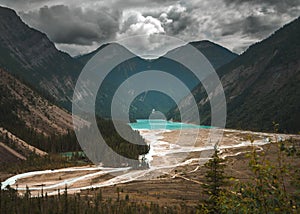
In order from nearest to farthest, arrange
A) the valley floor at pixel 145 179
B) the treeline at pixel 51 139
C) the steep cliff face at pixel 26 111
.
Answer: the valley floor at pixel 145 179 < the treeline at pixel 51 139 < the steep cliff face at pixel 26 111

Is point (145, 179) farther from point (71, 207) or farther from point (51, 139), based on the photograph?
point (51, 139)

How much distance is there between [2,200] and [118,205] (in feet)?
64.5

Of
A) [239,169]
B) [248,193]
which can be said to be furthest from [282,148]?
[239,169]

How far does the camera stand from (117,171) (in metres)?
94.8

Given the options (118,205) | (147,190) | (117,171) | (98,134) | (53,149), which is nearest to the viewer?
(118,205)

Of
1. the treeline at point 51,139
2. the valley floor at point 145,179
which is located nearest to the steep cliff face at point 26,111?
the treeline at point 51,139

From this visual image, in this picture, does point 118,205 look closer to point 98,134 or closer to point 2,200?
point 2,200

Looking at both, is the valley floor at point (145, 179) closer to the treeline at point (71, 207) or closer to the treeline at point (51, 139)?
the treeline at point (71, 207)

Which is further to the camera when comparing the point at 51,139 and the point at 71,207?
the point at 51,139

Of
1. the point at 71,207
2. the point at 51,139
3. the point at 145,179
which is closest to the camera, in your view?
the point at 71,207

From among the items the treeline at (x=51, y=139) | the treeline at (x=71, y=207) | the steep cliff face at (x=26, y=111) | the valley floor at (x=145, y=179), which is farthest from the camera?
the steep cliff face at (x=26, y=111)

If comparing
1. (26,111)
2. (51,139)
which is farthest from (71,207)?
(26,111)

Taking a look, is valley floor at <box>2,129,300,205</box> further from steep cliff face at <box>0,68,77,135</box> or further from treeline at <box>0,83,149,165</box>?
steep cliff face at <box>0,68,77,135</box>

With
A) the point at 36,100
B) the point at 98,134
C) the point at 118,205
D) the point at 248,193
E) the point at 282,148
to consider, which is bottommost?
the point at 118,205
